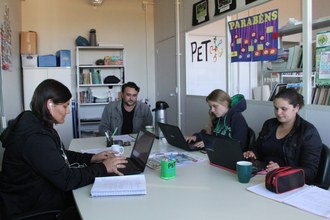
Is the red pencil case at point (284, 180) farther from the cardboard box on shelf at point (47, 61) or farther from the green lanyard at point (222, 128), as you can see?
the cardboard box on shelf at point (47, 61)

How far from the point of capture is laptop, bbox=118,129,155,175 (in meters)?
1.76

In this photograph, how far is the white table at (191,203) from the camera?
1.21 meters

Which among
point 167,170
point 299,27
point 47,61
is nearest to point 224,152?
point 167,170

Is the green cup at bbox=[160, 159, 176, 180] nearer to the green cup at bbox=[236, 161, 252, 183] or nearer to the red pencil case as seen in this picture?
the green cup at bbox=[236, 161, 252, 183]

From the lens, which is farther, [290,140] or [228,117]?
[228,117]

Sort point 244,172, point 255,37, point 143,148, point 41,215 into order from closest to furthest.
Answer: point 41,215
point 244,172
point 143,148
point 255,37

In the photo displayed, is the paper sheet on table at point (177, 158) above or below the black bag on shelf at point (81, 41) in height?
below

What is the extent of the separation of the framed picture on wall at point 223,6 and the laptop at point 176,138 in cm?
187

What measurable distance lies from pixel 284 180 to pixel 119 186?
76cm

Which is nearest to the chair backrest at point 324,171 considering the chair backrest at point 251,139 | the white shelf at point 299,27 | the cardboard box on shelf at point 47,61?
the chair backrest at point 251,139

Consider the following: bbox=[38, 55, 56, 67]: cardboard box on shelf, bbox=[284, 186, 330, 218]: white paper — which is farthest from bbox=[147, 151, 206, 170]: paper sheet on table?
bbox=[38, 55, 56, 67]: cardboard box on shelf

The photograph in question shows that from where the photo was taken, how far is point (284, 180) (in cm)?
139

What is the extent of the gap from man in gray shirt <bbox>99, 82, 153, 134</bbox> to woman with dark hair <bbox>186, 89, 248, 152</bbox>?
1041mm

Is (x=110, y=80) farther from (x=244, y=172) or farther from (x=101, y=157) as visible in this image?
(x=244, y=172)
